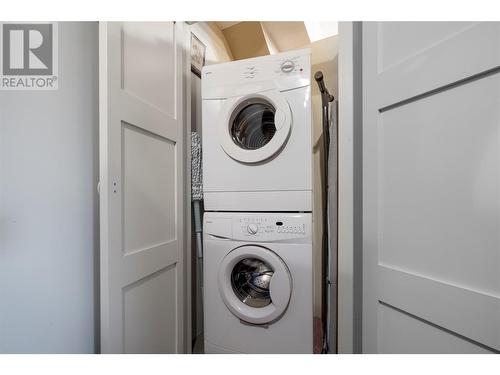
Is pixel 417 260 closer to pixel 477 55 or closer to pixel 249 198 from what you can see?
pixel 477 55

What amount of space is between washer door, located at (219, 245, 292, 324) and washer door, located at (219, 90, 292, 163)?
1.60 feet

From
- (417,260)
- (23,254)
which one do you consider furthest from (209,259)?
(417,260)

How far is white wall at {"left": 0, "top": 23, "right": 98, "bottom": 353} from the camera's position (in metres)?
0.80

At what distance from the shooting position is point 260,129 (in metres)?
1.32

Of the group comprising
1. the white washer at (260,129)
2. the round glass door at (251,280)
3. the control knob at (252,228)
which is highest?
the white washer at (260,129)

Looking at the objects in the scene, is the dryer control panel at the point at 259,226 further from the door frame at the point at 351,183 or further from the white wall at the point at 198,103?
the white wall at the point at 198,103

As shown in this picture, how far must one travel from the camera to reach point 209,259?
3.98ft

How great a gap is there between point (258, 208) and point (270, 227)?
0.12 m

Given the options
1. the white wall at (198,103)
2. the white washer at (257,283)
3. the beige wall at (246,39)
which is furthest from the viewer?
the beige wall at (246,39)

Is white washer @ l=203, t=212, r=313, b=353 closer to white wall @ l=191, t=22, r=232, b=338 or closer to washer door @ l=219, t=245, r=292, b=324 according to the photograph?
washer door @ l=219, t=245, r=292, b=324

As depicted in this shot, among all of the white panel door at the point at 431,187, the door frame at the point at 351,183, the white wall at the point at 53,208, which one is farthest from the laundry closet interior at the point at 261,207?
the white wall at the point at 53,208

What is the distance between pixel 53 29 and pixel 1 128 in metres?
0.42

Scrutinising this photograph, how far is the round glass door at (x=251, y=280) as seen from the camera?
1216 millimetres

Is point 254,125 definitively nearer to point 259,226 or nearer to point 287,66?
point 287,66
